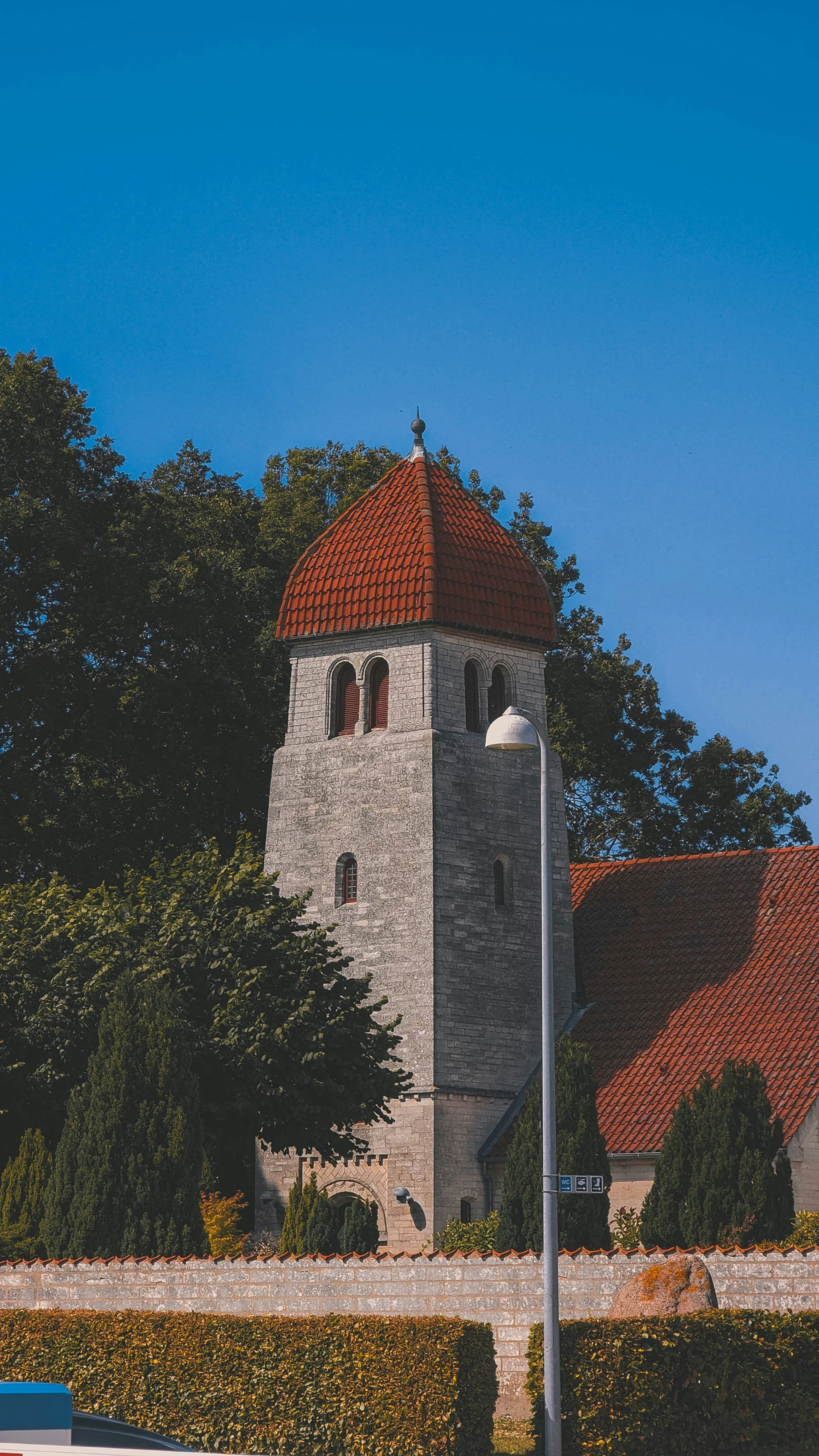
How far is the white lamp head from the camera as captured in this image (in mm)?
18016

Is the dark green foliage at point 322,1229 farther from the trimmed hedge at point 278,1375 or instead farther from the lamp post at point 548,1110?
the lamp post at point 548,1110

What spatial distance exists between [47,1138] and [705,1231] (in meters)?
10.5

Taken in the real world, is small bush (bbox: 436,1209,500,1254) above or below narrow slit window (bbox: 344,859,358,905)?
below

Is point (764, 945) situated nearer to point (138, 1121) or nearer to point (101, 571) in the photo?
point (138, 1121)

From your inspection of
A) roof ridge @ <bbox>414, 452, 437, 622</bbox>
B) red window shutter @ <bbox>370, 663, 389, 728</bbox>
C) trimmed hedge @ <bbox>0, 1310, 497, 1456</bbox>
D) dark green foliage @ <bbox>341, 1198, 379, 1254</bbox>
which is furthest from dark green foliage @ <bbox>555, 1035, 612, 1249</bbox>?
trimmed hedge @ <bbox>0, 1310, 497, 1456</bbox>

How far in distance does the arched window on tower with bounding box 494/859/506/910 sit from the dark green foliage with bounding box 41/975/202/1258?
33.0 ft

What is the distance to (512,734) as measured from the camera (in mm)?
18078

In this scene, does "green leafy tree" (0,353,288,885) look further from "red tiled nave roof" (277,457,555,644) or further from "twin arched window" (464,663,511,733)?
"twin arched window" (464,663,511,733)

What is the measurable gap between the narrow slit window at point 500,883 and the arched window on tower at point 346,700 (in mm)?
3757

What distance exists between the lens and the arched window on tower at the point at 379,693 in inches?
1410

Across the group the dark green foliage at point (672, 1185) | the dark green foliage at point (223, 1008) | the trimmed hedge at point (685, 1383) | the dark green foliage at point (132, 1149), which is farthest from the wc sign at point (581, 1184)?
the dark green foliage at point (223, 1008)

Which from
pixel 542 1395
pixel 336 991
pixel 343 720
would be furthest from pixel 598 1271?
pixel 343 720

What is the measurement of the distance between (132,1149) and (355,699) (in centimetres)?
1307

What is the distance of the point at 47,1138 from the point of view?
1182 inches
